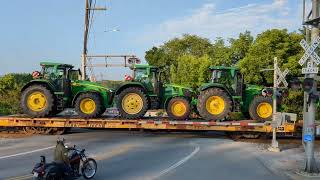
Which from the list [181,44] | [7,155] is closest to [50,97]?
[7,155]

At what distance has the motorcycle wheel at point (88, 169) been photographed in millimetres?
13469

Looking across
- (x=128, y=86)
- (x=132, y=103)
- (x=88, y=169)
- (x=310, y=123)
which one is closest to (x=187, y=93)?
(x=132, y=103)

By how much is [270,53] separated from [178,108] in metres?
19.9

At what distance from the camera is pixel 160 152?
19.1 meters

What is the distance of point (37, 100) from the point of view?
24.3 metres

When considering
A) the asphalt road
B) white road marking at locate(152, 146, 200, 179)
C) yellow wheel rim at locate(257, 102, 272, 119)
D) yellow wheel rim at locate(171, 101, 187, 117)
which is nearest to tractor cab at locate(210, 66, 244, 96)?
yellow wheel rim at locate(257, 102, 272, 119)

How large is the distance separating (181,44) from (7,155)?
187 ft

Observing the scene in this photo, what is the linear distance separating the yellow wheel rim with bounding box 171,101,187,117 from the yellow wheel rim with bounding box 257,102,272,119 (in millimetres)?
3434

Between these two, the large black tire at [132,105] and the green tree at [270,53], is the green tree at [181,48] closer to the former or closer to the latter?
the green tree at [270,53]

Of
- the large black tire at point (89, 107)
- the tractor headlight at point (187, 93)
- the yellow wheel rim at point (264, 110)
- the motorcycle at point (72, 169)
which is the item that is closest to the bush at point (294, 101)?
the yellow wheel rim at point (264, 110)

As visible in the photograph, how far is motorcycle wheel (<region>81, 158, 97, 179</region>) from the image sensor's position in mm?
13469

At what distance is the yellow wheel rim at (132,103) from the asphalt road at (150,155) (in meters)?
1.25

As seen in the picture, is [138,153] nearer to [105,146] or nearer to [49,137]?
[105,146]

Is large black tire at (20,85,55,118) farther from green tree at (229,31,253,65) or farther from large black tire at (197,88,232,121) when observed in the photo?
green tree at (229,31,253,65)
